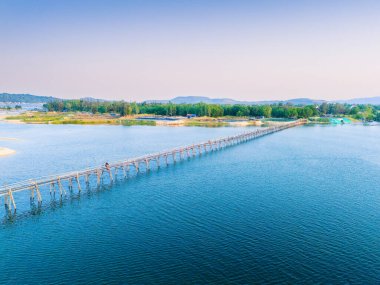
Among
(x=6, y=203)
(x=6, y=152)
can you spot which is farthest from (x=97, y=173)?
(x=6, y=152)

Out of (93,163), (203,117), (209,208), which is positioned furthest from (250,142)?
(203,117)

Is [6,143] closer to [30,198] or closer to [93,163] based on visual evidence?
[93,163]

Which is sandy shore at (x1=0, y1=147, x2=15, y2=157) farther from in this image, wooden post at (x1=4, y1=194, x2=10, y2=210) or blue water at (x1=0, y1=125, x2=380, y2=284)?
wooden post at (x1=4, y1=194, x2=10, y2=210)

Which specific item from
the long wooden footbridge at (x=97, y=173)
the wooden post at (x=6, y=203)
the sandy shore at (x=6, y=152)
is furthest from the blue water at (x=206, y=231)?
the sandy shore at (x=6, y=152)

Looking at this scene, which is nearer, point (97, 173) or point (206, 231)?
point (206, 231)

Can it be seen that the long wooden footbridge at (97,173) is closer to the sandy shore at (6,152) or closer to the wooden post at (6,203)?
the wooden post at (6,203)

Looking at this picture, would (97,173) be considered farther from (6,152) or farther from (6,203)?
(6,152)
